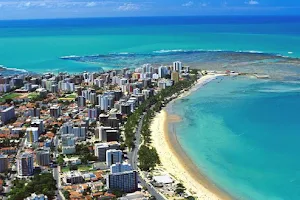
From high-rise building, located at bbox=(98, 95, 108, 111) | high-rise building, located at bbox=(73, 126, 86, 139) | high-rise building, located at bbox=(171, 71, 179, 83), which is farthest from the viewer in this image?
high-rise building, located at bbox=(171, 71, 179, 83)

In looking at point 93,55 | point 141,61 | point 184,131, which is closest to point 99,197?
point 184,131

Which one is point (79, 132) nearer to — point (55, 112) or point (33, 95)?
point (55, 112)

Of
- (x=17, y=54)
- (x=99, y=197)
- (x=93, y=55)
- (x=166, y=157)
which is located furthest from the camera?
(x=17, y=54)

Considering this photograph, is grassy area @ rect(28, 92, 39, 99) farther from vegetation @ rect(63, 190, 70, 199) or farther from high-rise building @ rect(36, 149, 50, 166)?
vegetation @ rect(63, 190, 70, 199)

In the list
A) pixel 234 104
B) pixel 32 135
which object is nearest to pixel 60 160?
pixel 32 135

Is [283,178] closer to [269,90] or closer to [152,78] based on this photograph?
[269,90]

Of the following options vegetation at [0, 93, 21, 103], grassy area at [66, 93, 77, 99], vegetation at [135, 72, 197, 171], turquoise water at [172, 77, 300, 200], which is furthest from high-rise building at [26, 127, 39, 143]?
grassy area at [66, 93, 77, 99]

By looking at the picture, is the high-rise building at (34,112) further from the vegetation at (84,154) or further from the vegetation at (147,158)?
the vegetation at (147,158)
